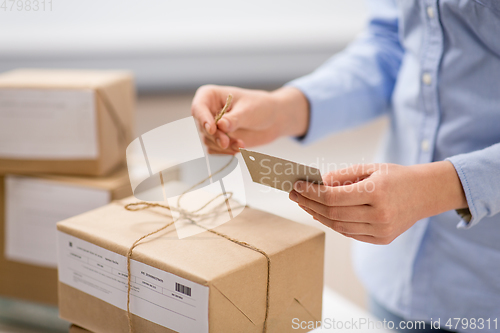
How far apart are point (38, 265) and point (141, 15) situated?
3.11 feet

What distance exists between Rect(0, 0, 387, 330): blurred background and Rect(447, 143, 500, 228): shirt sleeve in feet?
2.58

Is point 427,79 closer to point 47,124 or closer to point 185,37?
point 47,124

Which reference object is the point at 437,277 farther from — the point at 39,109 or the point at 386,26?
the point at 39,109

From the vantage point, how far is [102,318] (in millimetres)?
559

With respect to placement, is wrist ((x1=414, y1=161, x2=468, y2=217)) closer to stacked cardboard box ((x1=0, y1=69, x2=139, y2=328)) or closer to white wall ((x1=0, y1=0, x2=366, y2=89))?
stacked cardboard box ((x1=0, y1=69, x2=139, y2=328))

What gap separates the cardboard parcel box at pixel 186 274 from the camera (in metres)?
0.47

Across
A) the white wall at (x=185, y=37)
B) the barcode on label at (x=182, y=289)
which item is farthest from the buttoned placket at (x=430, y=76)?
the white wall at (x=185, y=37)

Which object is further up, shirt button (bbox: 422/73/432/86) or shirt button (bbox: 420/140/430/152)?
shirt button (bbox: 422/73/432/86)

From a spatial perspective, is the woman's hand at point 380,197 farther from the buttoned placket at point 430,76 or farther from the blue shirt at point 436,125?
the buttoned placket at point 430,76

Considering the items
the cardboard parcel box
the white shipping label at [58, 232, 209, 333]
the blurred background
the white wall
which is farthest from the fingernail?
the white wall

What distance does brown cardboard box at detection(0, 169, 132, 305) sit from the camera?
2.75ft

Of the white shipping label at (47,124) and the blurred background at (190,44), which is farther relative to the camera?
the blurred background at (190,44)

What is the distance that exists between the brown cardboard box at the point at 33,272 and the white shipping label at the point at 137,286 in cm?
27

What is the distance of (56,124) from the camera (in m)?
0.84
